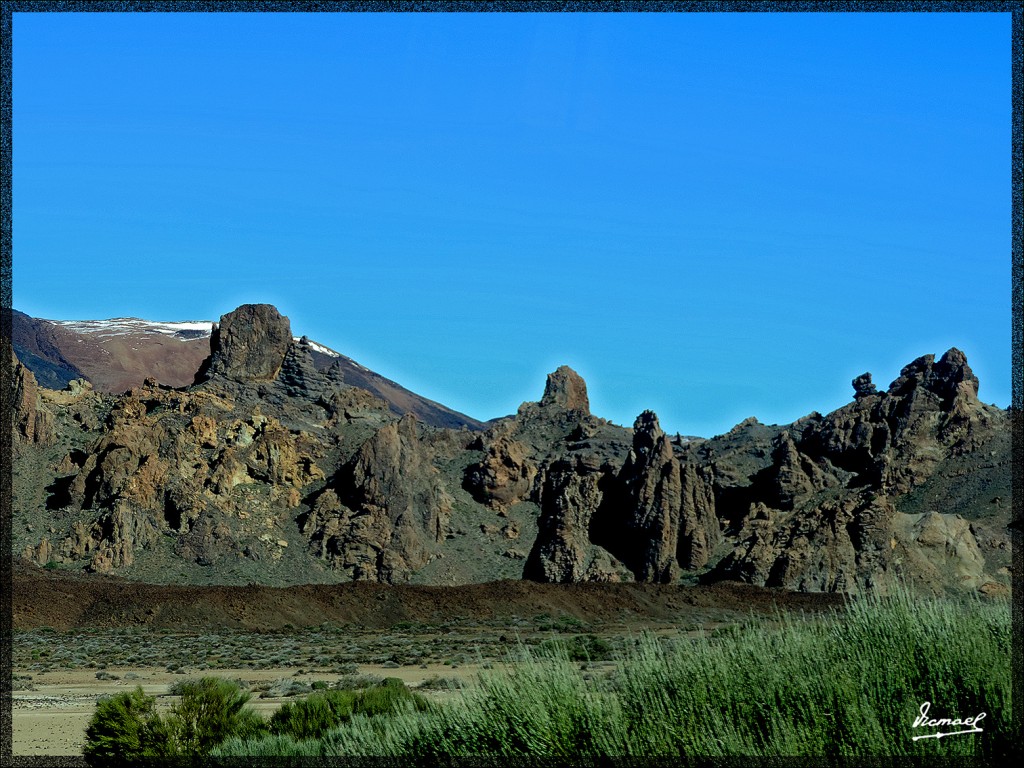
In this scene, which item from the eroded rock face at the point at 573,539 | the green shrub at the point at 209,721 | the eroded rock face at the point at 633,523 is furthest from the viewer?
the eroded rock face at the point at 633,523

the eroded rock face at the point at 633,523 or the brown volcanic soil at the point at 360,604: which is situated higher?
the eroded rock face at the point at 633,523

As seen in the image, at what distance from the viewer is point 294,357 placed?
13875cm

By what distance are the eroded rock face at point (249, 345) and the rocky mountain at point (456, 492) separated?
0.24 meters

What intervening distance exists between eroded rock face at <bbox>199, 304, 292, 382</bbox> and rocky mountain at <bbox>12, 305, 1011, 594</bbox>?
236 mm

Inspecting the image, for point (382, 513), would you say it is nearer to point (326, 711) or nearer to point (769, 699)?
point (326, 711)

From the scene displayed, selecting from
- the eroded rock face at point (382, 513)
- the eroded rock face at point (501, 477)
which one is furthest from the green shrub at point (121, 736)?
the eroded rock face at point (501, 477)

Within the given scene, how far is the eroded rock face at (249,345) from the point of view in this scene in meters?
Answer: 133

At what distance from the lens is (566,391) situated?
163 meters

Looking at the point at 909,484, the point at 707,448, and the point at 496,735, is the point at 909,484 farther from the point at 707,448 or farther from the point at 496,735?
the point at 496,735

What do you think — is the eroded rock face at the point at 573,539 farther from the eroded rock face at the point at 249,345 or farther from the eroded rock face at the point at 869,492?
the eroded rock face at the point at 249,345

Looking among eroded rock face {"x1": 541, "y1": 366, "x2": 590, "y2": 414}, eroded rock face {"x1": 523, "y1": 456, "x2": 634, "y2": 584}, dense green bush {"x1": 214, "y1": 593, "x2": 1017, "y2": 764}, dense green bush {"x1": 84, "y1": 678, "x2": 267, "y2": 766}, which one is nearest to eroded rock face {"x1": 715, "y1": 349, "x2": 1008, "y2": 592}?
eroded rock face {"x1": 523, "y1": 456, "x2": 634, "y2": 584}

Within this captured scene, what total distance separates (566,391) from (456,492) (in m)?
38.5
